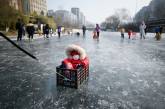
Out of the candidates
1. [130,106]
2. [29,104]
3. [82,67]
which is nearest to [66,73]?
[82,67]

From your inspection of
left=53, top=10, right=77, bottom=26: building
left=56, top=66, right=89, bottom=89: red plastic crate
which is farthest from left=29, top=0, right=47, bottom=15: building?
left=56, top=66, right=89, bottom=89: red plastic crate

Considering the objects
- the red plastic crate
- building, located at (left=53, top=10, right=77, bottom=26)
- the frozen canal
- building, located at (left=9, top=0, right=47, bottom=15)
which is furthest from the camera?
building, located at (left=53, top=10, right=77, bottom=26)

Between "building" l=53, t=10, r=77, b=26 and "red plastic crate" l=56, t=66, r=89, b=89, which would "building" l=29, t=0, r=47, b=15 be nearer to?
"building" l=53, t=10, r=77, b=26

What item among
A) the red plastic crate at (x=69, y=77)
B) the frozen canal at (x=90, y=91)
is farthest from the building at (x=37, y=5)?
the red plastic crate at (x=69, y=77)

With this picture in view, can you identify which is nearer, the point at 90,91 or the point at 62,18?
the point at 90,91

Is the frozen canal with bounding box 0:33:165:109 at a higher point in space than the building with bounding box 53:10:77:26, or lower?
lower

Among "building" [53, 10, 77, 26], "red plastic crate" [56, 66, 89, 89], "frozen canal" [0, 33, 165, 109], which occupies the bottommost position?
"frozen canal" [0, 33, 165, 109]

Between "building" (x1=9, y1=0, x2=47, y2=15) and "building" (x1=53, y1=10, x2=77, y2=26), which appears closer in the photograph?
"building" (x1=9, y1=0, x2=47, y2=15)

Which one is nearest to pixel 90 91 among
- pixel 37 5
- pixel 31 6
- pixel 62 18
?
pixel 31 6

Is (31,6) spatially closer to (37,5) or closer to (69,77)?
(37,5)

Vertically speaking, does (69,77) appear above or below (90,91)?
above

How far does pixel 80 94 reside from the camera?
3.92 m

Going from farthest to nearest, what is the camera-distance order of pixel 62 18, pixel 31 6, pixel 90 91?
pixel 62 18 < pixel 31 6 < pixel 90 91

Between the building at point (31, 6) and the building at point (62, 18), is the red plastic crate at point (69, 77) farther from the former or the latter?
the building at point (62, 18)
